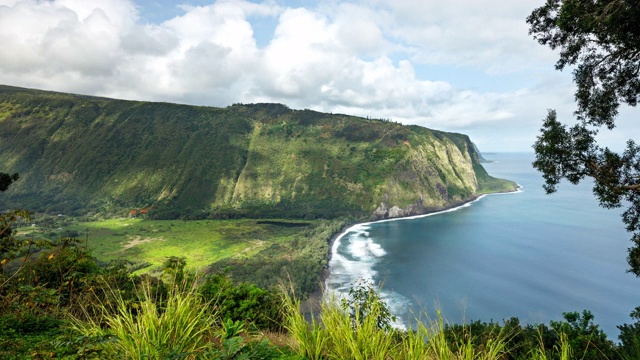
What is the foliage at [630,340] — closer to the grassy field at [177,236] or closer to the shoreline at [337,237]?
the shoreline at [337,237]

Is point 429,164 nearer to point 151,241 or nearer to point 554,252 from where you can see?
point 554,252

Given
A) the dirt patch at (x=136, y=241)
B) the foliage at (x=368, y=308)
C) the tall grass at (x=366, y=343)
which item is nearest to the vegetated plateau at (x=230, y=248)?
the tall grass at (x=366, y=343)

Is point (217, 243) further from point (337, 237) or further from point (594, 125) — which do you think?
point (594, 125)

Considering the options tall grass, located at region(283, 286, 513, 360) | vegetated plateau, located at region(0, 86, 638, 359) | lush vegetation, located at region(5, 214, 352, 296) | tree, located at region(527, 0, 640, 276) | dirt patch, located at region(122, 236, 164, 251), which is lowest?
dirt patch, located at region(122, 236, 164, 251)

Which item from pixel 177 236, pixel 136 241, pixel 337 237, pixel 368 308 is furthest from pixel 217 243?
pixel 368 308

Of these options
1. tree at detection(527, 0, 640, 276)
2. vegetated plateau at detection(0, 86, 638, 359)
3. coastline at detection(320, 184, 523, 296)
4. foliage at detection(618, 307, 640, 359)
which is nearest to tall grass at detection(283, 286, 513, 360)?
vegetated plateau at detection(0, 86, 638, 359)

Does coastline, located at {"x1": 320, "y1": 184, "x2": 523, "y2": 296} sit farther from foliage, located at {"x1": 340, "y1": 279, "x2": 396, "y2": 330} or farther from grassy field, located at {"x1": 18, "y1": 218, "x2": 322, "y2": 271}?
foliage, located at {"x1": 340, "y1": 279, "x2": 396, "y2": 330}
